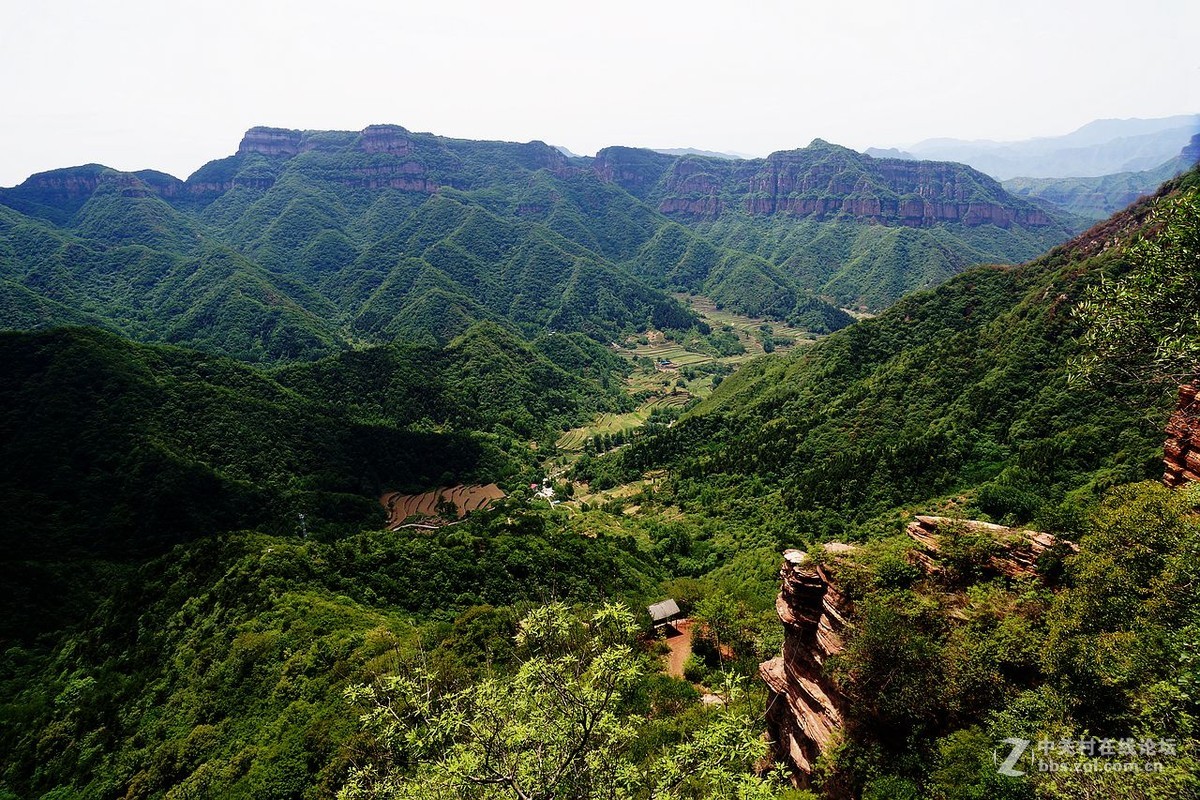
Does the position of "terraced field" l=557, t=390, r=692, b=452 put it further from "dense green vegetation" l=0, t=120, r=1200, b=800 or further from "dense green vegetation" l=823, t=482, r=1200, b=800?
"dense green vegetation" l=823, t=482, r=1200, b=800

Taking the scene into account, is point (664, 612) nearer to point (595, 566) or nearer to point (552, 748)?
point (595, 566)

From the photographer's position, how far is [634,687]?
120 feet

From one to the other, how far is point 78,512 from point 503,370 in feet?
351

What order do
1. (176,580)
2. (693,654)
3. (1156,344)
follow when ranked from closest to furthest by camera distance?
(1156,344) → (693,654) → (176,580)

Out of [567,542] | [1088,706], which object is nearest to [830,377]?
[567,542]

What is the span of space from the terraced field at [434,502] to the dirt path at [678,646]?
63.5 metres

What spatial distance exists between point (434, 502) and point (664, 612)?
2856 inches

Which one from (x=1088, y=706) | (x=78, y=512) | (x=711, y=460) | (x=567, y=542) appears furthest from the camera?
(x=711, y=460)

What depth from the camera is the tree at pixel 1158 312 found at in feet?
71.4

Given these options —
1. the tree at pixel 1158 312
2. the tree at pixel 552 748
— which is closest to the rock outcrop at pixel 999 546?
the tree at pixel 1158 312

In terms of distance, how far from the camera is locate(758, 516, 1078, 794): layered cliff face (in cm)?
2450

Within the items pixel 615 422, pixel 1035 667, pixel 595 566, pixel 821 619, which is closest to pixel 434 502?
pixel 595 566

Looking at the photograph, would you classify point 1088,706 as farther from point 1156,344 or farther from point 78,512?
point 78,512

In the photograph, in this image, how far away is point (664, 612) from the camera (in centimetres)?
5025
